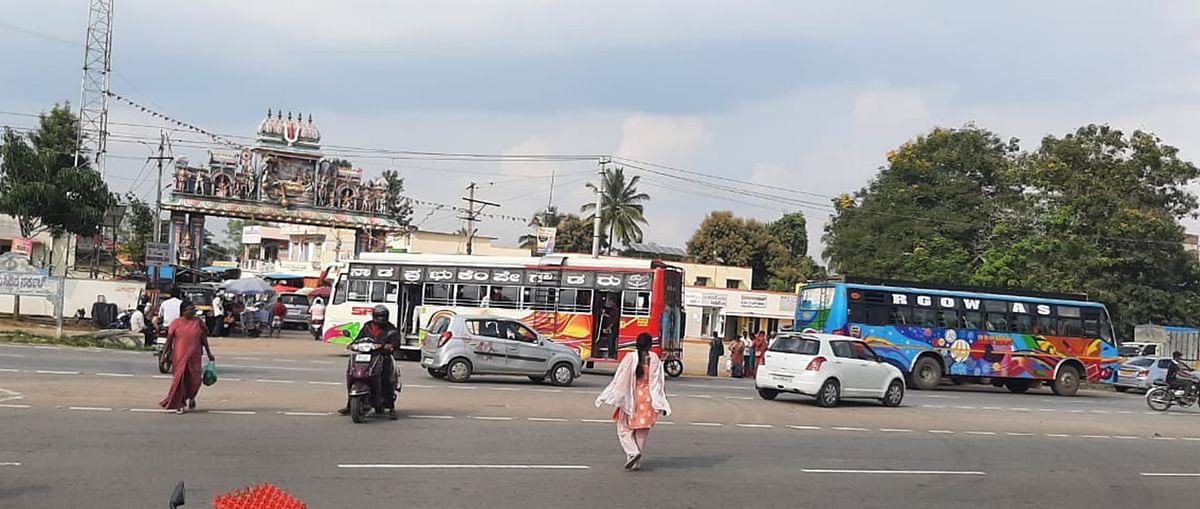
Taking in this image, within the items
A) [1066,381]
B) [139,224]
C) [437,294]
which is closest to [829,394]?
[437,294]

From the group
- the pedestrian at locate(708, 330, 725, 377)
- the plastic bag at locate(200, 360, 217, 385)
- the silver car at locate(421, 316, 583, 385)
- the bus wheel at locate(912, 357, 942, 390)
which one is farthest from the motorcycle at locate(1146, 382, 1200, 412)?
the plastic bag at locate(200, 360, 217, 385)

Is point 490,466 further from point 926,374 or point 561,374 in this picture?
point 926,374

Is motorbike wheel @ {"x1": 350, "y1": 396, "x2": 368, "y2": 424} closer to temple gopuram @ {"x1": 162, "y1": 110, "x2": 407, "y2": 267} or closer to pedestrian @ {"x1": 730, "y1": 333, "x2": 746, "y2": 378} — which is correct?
pedestrian @ {"x1": 730, "y1": 333, "x2": 746, "y2": 378}

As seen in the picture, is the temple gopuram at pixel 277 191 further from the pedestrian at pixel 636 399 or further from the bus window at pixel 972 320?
the pedestrian at pixel 636 399

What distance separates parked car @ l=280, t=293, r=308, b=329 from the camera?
55.7 m

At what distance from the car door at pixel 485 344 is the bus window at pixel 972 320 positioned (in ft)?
51.9

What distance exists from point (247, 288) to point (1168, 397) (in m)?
34.2

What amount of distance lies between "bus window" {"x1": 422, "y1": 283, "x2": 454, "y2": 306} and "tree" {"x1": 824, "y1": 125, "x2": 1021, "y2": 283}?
35312 millimetres

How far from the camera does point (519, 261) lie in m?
31.4

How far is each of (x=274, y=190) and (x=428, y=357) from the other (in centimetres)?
3700

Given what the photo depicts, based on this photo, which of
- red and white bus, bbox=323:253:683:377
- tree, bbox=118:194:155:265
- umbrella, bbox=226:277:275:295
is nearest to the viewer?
red and white bus, bbox=323:253:683:377

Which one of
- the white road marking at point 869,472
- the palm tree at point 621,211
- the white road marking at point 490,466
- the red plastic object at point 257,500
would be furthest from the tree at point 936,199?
the red plastic object at point 257,500

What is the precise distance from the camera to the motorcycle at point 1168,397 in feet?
93.8

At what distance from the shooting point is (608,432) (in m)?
15.9
